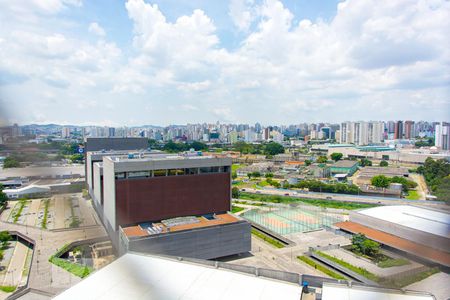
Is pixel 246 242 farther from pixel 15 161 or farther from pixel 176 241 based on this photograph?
pixel 15 161

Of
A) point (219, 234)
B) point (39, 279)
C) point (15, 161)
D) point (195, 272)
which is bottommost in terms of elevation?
point (39, 279)

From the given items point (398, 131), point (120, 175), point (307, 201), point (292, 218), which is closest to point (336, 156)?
point (307, 201)

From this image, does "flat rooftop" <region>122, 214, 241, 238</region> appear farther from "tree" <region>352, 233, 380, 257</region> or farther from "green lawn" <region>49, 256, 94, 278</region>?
"tree" <region>352, 233, 380, 257</region>

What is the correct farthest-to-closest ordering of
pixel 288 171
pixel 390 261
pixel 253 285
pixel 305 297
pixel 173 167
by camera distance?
pixel 288 171 < pixel 173 167 < pixel 390 261 < pixel 253 285 < pixel 305 297

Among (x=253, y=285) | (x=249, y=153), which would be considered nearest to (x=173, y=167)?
(x=253, y=285)

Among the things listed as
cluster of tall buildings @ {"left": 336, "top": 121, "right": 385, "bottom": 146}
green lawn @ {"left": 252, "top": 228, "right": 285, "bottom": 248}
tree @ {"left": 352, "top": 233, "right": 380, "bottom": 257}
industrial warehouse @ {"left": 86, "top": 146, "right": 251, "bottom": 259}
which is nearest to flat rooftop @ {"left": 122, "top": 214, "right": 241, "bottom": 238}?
industrial warehouse @ {"left": 86, "top": 146, "right": 251, "bottom": 259}

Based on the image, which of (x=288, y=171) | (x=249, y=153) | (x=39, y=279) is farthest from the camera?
(x=249, y=153)

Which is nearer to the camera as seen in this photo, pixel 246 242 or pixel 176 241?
pixel 176 241

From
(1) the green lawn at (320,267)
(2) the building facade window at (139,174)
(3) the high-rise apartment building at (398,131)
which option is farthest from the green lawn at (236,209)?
(3) the high-rise apartment building at (398,131)

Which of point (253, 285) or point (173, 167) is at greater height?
point (173, 167)
